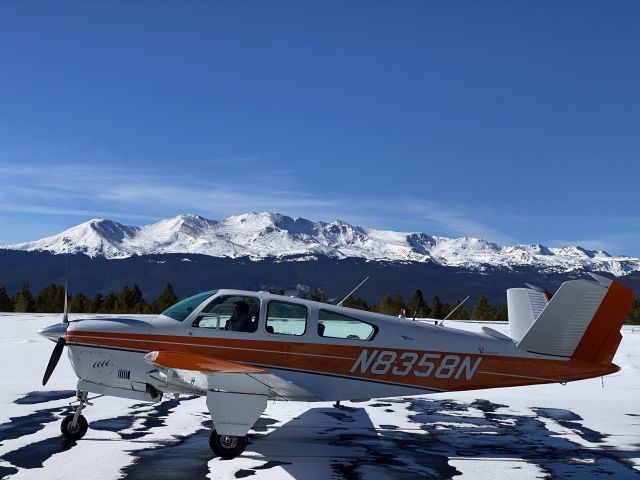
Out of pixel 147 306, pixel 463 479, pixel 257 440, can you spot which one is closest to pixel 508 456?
pixel 463 479

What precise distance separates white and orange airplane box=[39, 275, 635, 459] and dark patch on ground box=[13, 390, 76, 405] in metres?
3.05

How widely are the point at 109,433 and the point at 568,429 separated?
23.4 feet

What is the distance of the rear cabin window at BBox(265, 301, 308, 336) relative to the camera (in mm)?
9531

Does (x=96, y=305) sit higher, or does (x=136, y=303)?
(x=136, y=303)

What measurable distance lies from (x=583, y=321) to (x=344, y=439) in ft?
12.4

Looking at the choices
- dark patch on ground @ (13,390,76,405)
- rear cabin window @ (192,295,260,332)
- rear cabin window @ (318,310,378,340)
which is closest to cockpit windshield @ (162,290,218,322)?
rear cabin window @ (192,295,260,332)

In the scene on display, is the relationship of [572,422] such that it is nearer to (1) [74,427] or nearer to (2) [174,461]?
(2) [174,461]

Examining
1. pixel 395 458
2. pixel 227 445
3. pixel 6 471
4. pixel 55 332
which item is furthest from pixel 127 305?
pixel 395 458

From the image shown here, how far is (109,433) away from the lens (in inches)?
386

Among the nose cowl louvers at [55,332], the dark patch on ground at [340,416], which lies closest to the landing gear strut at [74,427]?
the nose cowl louvers at [55,332]

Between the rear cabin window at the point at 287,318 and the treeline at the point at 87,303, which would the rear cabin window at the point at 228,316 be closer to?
the rear cabin window at the point at 287,318

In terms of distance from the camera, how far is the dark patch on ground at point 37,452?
8.05m

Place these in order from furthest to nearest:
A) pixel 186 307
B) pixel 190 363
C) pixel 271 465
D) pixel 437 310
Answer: pixel 437 310
pixel 186 307
pixel 271 465
pixel 190 363

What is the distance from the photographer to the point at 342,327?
9609mm
